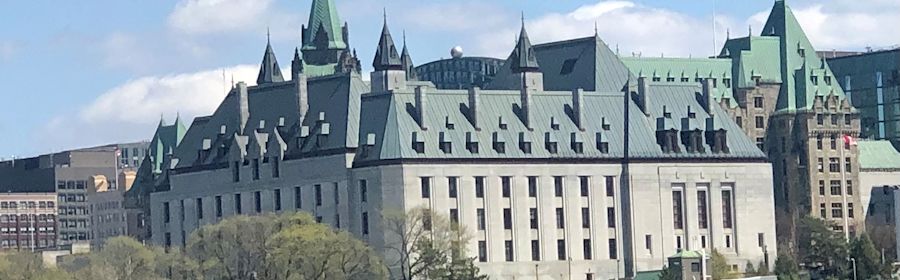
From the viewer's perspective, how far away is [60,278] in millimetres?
196750

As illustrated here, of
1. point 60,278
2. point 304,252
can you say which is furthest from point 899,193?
point 60,278

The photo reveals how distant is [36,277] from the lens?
199 metres

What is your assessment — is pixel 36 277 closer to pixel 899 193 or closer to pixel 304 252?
pixel 304 252

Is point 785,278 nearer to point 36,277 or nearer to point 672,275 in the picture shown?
point 672,275

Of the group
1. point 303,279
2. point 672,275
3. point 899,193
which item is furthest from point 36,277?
point 899,193

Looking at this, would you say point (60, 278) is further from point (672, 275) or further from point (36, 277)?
point (672, 275)

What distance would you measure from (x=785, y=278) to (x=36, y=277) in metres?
48.8

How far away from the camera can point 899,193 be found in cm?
19912

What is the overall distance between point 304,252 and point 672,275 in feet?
79.3

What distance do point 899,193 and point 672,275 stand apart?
622 inches

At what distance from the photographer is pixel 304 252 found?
656 ft

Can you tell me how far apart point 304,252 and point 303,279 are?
1.89 metres

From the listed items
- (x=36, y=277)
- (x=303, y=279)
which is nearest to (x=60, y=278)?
(x=36, y=277)

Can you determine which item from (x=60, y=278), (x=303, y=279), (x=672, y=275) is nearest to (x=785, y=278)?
(x=672, y=275)
